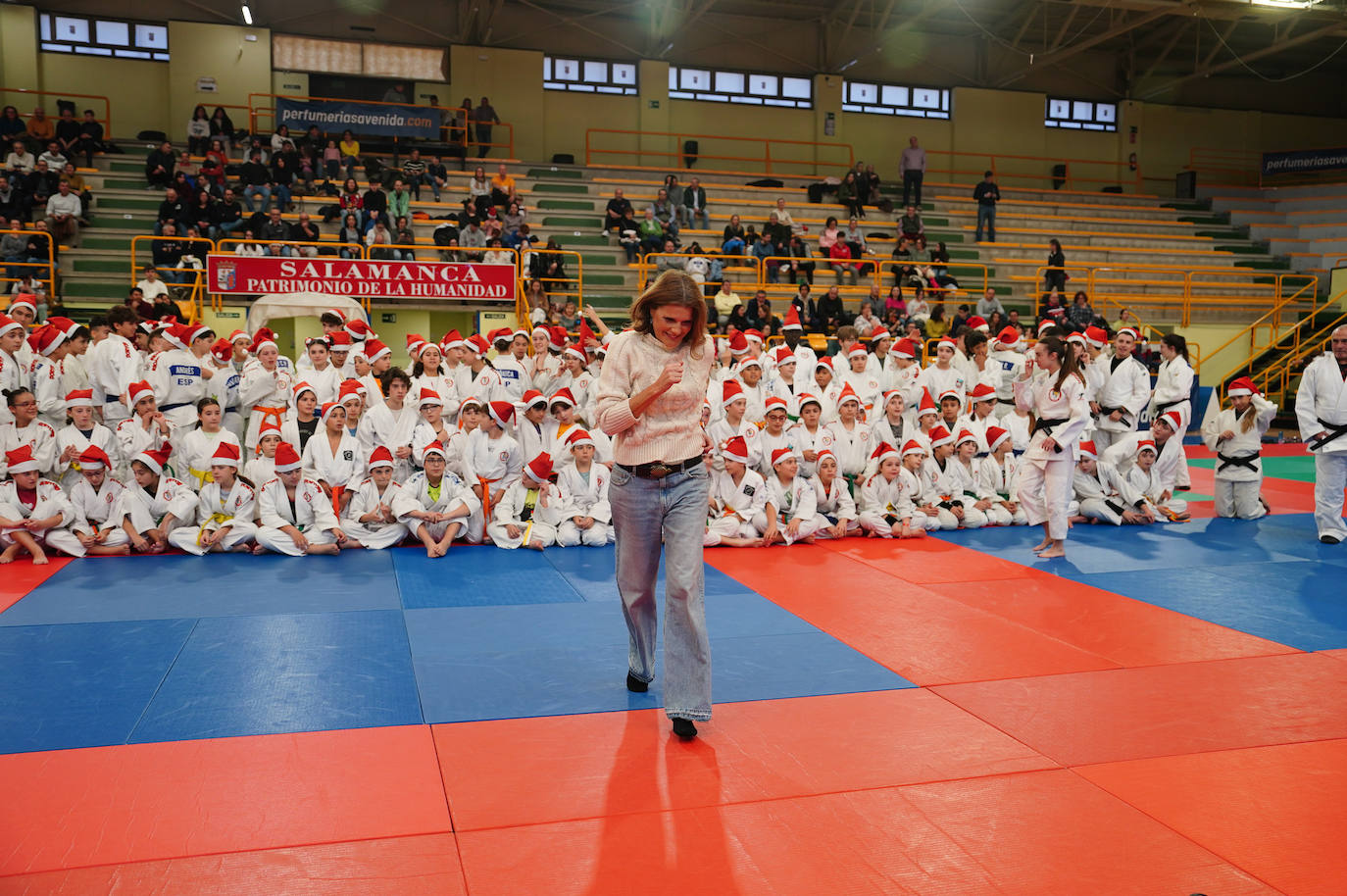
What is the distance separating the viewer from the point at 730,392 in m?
9.57

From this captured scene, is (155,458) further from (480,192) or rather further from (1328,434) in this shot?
(480,192)

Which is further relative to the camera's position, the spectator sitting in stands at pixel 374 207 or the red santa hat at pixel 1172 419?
the spectator sitting in stands at pixel 374 207

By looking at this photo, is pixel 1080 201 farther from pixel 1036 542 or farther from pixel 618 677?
pixel 618 677

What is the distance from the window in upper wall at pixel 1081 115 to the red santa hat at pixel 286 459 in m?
26.8

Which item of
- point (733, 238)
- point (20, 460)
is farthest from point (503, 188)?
point (20, 460)

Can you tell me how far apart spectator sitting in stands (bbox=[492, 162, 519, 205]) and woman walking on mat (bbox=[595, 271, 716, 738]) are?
16.7 metres

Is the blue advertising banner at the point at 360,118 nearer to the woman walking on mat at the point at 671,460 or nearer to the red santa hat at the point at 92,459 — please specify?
the red santa hat at the point at 92,459

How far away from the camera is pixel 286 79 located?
2408 centimetres

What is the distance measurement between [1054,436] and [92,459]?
25.9 ft

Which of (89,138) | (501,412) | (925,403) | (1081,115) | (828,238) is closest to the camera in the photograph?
(501,412)

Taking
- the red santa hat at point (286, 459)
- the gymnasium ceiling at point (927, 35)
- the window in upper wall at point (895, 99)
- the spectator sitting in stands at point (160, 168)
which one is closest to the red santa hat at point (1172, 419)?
the red santa hat at point (286, 459)

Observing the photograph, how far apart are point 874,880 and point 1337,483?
7.93 metres

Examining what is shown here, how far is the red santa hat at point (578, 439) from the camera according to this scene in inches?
356

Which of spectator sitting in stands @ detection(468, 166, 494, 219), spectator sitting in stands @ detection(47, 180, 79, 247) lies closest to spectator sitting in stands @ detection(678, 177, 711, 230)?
spectator sitting in stands @ detection(468, 166, 494, 219)
